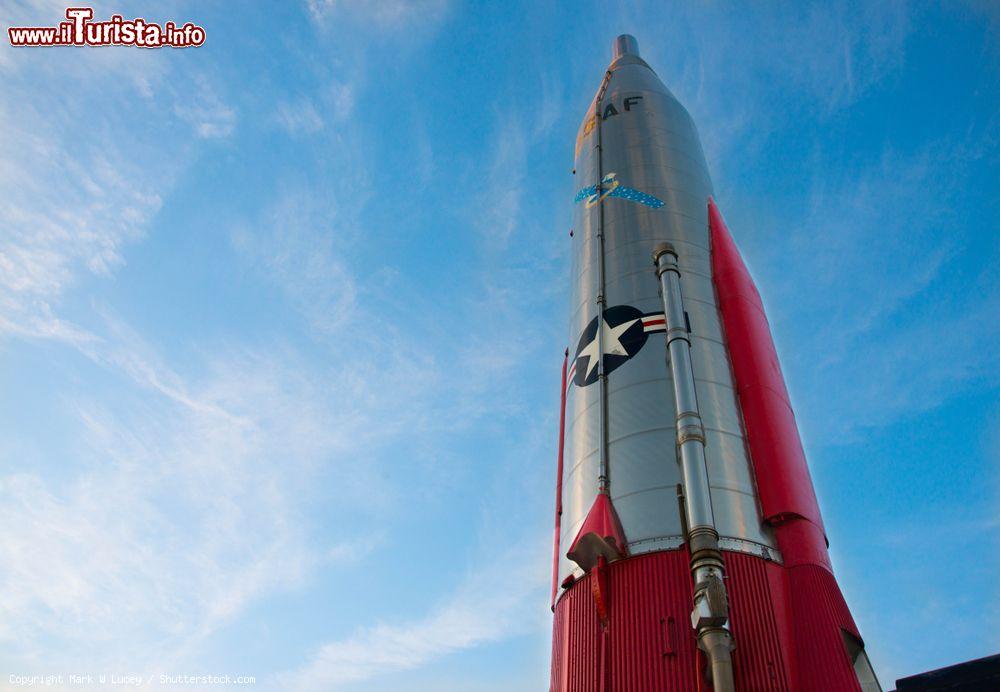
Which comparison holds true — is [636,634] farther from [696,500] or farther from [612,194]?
[612,194]

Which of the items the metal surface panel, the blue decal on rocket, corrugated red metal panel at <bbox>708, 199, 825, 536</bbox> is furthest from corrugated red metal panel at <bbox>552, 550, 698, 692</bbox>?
the blue decal on rocket

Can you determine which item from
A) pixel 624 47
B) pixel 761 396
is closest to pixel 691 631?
pixel 761 396

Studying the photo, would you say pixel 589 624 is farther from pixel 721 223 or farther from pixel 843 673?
pixel 721 223

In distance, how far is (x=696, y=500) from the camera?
13.9 meters

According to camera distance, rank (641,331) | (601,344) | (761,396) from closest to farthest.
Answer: (761,396)
(641,331)
(601,344)

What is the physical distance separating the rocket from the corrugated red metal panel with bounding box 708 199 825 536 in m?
0.04

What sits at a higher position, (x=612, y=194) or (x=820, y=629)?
(x=612, y=194)

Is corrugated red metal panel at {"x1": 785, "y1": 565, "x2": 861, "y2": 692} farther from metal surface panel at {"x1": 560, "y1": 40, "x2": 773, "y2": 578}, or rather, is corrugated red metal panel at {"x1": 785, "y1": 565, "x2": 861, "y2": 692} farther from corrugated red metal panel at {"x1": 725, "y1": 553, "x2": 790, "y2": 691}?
metal surface panel at {"x1": 560, "y1": 40, "x2": 773, "y2": 578}

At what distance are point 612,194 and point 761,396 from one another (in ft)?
27.5

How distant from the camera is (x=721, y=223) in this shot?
21.3 m

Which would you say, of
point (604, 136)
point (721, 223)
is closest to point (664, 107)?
point (604, 136)

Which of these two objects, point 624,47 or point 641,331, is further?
point 624,47

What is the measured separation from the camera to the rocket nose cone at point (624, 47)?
1305 inches

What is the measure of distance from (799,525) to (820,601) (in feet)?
5.20
